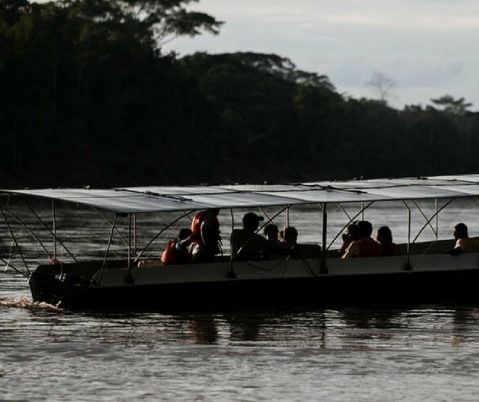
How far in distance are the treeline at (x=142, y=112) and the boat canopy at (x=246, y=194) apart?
60.7 metres

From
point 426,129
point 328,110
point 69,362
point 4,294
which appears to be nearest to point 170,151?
point 328,110

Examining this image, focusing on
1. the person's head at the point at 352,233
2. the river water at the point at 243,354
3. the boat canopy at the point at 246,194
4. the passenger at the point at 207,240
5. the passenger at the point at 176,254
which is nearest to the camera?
the river water at the point at 243,354

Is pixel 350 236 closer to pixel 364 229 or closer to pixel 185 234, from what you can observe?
pixel 364 229

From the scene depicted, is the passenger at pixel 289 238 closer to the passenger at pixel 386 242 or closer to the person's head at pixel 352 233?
the person's head at pixel 352 233

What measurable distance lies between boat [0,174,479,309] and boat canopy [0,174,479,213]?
17 millimetres

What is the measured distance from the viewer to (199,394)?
54.5 ft

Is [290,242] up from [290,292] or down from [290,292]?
up

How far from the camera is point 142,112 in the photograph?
3920 inches

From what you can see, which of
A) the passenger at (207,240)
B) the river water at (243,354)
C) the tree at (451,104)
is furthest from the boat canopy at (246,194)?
the tree at (451,104)

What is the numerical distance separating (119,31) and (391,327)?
266ft

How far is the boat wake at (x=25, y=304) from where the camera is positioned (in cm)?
2339

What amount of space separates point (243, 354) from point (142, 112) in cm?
8093

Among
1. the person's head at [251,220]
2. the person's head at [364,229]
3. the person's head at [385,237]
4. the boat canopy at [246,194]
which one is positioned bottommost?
the person's head at [385,237]

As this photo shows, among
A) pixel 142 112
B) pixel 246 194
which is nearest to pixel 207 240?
pixel 246 194
